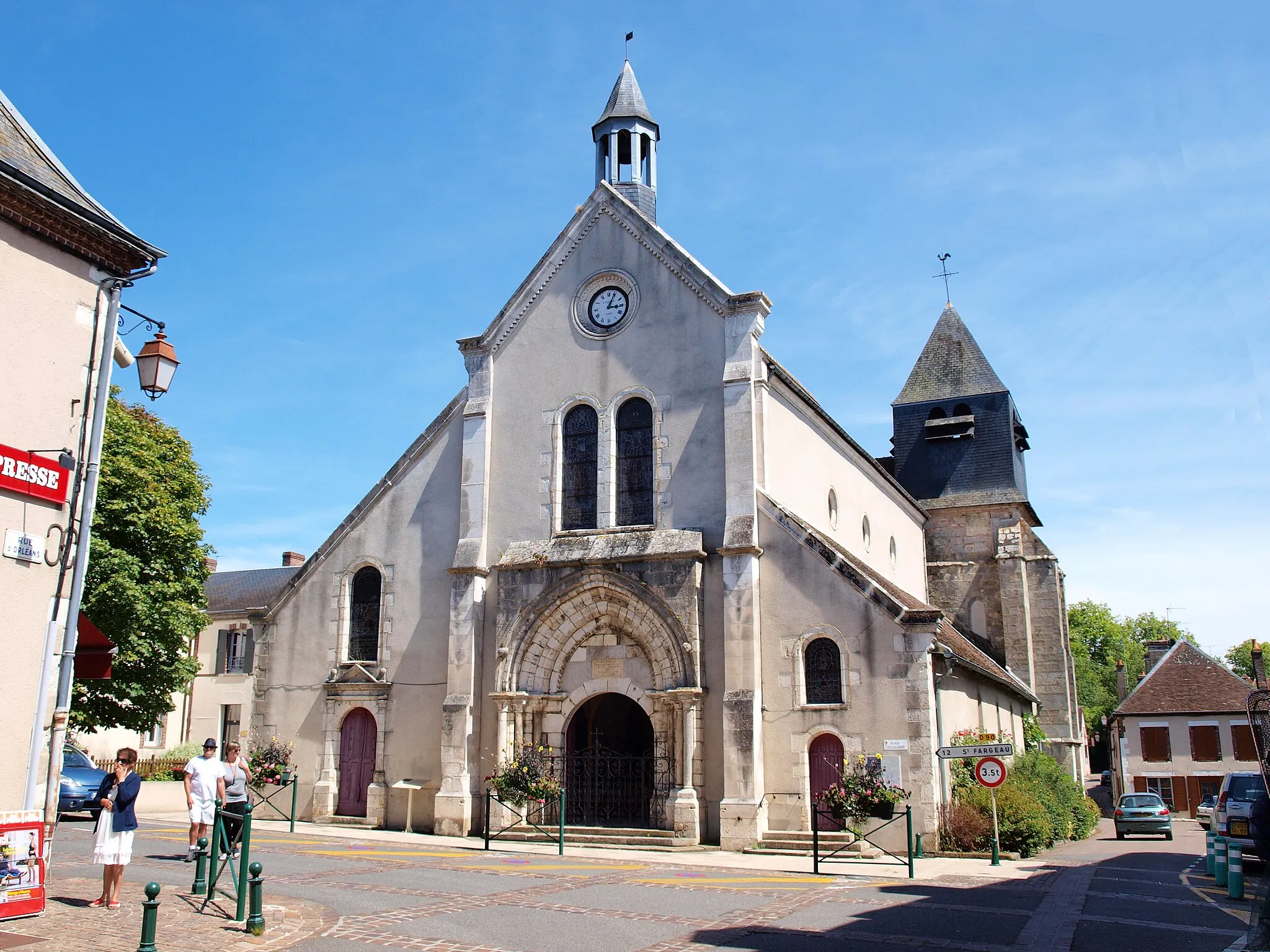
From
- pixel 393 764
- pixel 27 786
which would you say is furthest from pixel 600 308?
pixel 27 786

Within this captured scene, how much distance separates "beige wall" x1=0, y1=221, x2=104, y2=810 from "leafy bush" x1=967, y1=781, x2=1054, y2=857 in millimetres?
12939

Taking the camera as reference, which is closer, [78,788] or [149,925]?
[149,925]

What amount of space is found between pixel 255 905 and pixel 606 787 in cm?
1047

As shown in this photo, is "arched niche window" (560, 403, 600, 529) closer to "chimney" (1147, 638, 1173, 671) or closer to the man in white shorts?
the man in white shorts

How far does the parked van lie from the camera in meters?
13.3

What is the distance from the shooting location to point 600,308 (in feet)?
66.7

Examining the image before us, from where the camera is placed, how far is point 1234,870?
40.8ft

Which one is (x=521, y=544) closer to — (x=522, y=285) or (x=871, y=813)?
(x=522, y=285)

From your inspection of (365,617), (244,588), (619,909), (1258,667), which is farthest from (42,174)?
(1258,667)

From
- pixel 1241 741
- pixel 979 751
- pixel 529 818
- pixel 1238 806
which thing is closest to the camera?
pixel 1238 806

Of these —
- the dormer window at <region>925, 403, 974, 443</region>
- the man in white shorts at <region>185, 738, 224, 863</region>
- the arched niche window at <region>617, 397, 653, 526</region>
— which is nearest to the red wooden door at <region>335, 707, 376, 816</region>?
the arched niche window at <region>617, 397, 653, 526</region>

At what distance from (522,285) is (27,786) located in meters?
13.1

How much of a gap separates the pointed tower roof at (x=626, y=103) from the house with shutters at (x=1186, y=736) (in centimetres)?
2829

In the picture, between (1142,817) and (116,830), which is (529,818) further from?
(1142,817)
